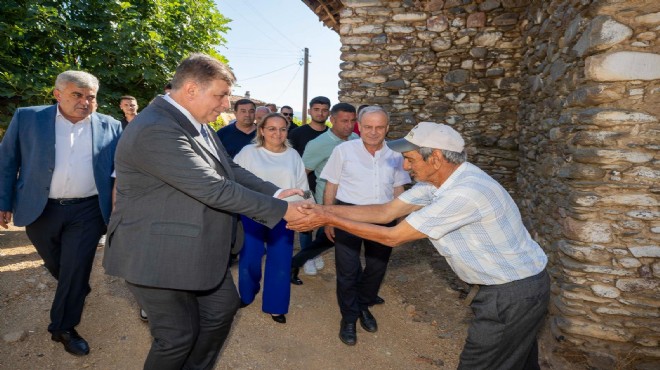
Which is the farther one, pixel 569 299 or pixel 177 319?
pixel 569 299

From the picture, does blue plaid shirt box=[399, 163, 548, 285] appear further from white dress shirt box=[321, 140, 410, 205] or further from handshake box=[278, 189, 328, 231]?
white dress shirt box=[321, 140, 410, 205]

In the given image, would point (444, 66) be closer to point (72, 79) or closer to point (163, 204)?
point (72, 79)

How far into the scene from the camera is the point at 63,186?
2.85m

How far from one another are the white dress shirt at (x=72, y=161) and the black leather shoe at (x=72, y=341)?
3.41 ft

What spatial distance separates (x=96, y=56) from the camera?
234 inches

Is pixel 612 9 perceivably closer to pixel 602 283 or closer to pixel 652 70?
pixel 652 70

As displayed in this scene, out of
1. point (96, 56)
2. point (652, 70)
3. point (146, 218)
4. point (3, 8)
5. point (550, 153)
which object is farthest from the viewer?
point (96, 56)

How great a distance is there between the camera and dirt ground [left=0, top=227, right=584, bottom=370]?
297 centimetres

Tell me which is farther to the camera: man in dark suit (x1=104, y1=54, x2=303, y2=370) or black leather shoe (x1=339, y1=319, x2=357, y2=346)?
black leather shoe (x1=339, y1=319, x2=357, y2=346)

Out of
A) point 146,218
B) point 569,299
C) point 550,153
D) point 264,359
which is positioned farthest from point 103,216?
point 550,153

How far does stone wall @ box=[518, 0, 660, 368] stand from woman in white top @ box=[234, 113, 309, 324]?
7.60 feet

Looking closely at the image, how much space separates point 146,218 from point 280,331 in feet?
6.36

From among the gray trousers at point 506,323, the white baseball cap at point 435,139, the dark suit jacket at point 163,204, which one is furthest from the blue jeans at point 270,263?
the gray trousers at point 506,323

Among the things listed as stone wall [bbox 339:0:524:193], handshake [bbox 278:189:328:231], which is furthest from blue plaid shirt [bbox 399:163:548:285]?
stone wall [bbox 339:0:524:193]
